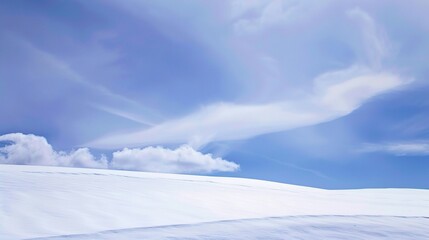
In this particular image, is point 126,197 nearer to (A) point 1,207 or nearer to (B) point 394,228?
(A) point 1,207

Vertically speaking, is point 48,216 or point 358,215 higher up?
point 358,215

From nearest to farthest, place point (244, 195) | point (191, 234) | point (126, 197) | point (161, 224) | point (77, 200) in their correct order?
point (191, 234) → point (161, 224) → point (77, 200) → point (126, 197) → point (244, 195)

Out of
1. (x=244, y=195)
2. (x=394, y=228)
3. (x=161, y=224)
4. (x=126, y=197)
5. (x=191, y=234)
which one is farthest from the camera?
(x=244, y=195)

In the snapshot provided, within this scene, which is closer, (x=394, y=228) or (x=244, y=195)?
(x=394, y=228)

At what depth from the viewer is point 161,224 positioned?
214 inches

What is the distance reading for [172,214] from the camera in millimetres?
6129

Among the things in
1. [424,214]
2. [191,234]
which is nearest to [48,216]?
[191,234]

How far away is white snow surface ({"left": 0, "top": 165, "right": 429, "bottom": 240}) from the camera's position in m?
5.07

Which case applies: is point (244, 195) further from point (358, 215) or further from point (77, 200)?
point (77, 200)

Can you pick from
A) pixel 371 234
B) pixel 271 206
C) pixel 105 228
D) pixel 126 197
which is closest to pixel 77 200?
pixel 126 197

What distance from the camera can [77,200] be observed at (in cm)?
662

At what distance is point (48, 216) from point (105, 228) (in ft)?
3.02

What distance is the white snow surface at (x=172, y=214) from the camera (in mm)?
5074

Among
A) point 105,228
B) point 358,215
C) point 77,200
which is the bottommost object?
point 105,228
